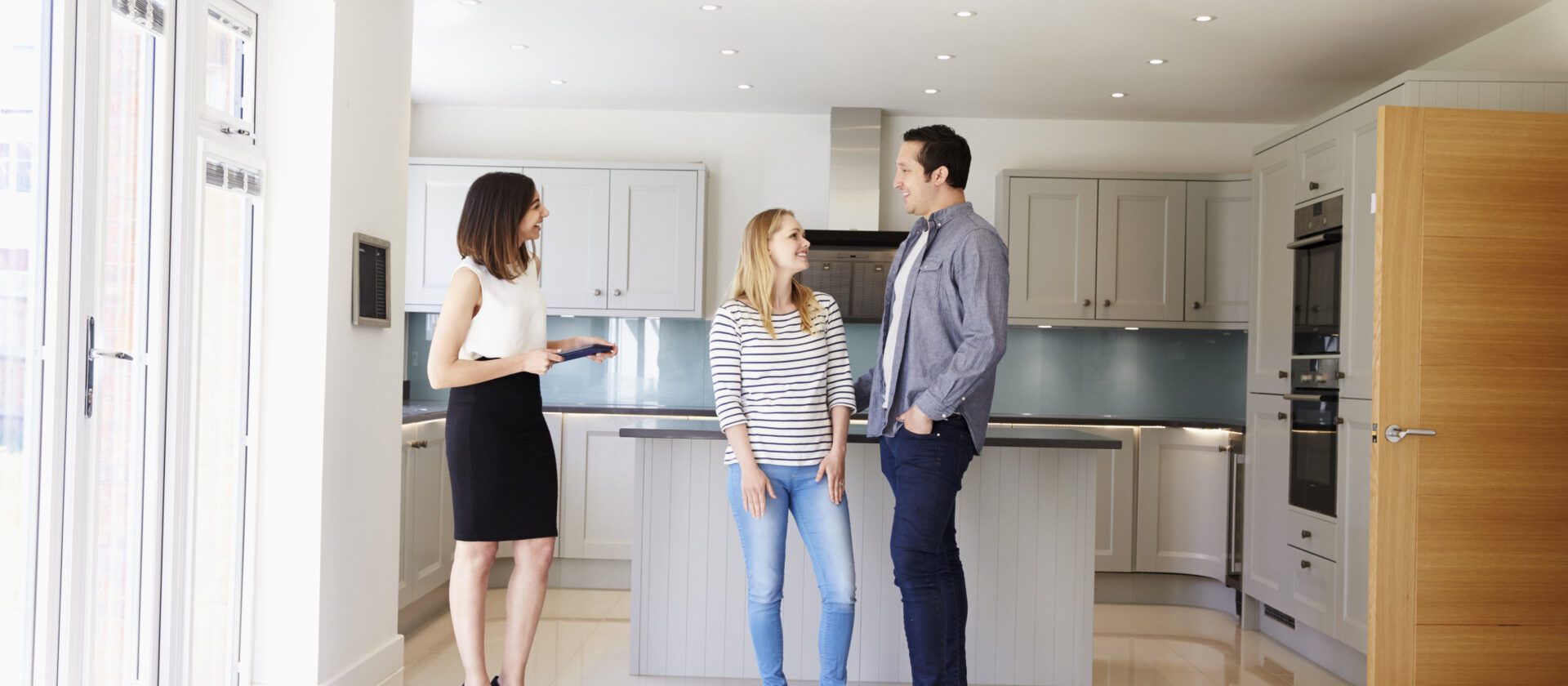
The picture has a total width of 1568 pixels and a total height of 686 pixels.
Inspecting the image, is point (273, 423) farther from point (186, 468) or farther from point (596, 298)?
point (596, 298)

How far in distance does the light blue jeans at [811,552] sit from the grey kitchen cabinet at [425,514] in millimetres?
1548

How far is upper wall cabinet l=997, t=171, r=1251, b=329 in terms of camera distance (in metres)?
5.12

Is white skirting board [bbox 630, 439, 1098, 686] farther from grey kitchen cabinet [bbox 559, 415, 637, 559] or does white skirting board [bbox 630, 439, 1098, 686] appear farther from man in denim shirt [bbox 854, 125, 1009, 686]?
grey kitchen cabinet [bbox 559, 415, 637, 559]

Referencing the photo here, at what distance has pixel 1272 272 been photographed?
4.20 m

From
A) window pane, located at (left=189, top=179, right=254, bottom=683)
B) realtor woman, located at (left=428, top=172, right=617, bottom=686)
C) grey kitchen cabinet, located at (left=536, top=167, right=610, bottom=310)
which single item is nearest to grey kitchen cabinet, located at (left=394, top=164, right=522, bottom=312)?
grey kitchen cabinet, located at (left=536, top=167, right=610, bottom=310)

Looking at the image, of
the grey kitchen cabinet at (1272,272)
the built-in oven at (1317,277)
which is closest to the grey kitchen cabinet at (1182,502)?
the grey kitchen cabinet at (1272,272)

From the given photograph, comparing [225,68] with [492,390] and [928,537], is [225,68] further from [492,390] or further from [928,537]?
[928,537]

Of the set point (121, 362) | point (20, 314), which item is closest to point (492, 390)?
point (121, 362)

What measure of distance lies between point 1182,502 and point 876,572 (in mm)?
2305

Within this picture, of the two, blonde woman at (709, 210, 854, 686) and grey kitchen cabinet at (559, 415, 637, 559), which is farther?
grey kitchen cabinet at (559, 415, 637, 559)

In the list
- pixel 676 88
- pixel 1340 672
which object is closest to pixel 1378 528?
pixel 1340 672

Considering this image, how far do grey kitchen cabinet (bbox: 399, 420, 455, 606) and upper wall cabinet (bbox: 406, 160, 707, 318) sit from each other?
1.11 meters

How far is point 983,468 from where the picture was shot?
3.16 m

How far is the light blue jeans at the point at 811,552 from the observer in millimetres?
2500
